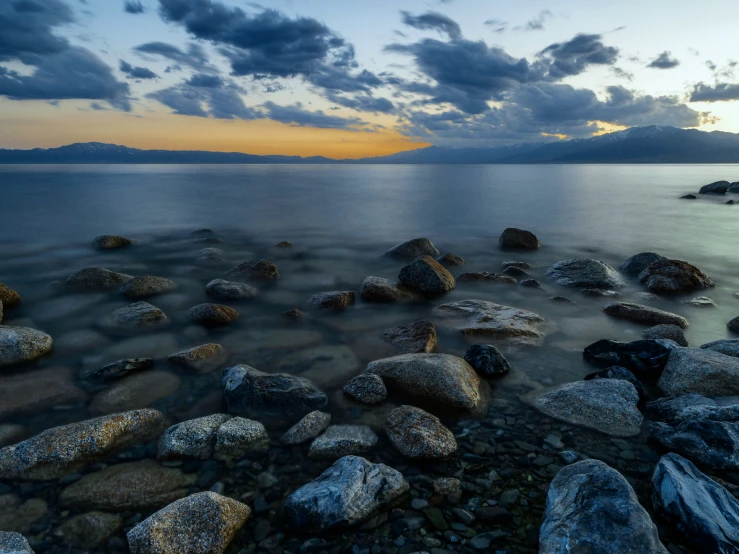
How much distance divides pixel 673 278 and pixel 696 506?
31.3 feet

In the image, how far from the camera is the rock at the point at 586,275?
11.7m

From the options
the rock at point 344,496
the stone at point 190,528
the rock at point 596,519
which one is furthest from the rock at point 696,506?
the stone at point 190,528

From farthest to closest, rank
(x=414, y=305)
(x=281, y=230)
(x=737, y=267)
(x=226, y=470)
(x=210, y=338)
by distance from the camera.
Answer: (x=281, y=230), (x=737, y=267), (x=414, y=305), (x=210, y=338), (x=226, y=470)

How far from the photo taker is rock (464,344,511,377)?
6.60m

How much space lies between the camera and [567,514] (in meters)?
3.58

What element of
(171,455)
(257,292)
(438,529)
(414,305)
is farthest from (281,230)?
(438,529)

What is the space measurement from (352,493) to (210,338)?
17.2ft

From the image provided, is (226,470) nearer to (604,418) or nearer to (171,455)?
(171,455)

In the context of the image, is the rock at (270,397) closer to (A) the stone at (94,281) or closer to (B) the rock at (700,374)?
(B) the rock at (700,374)

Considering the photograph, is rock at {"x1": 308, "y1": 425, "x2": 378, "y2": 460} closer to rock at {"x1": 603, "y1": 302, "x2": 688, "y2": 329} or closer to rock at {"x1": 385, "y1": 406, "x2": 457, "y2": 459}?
rock at {"x1": 385, "y1": 406, "x2": 457, "y2": 459}

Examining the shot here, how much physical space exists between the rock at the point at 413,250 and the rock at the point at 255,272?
190 inches

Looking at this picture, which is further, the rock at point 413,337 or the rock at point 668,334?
the rock at point 668,334

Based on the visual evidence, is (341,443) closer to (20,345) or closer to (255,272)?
(20,345)

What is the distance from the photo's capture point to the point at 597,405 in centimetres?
551
